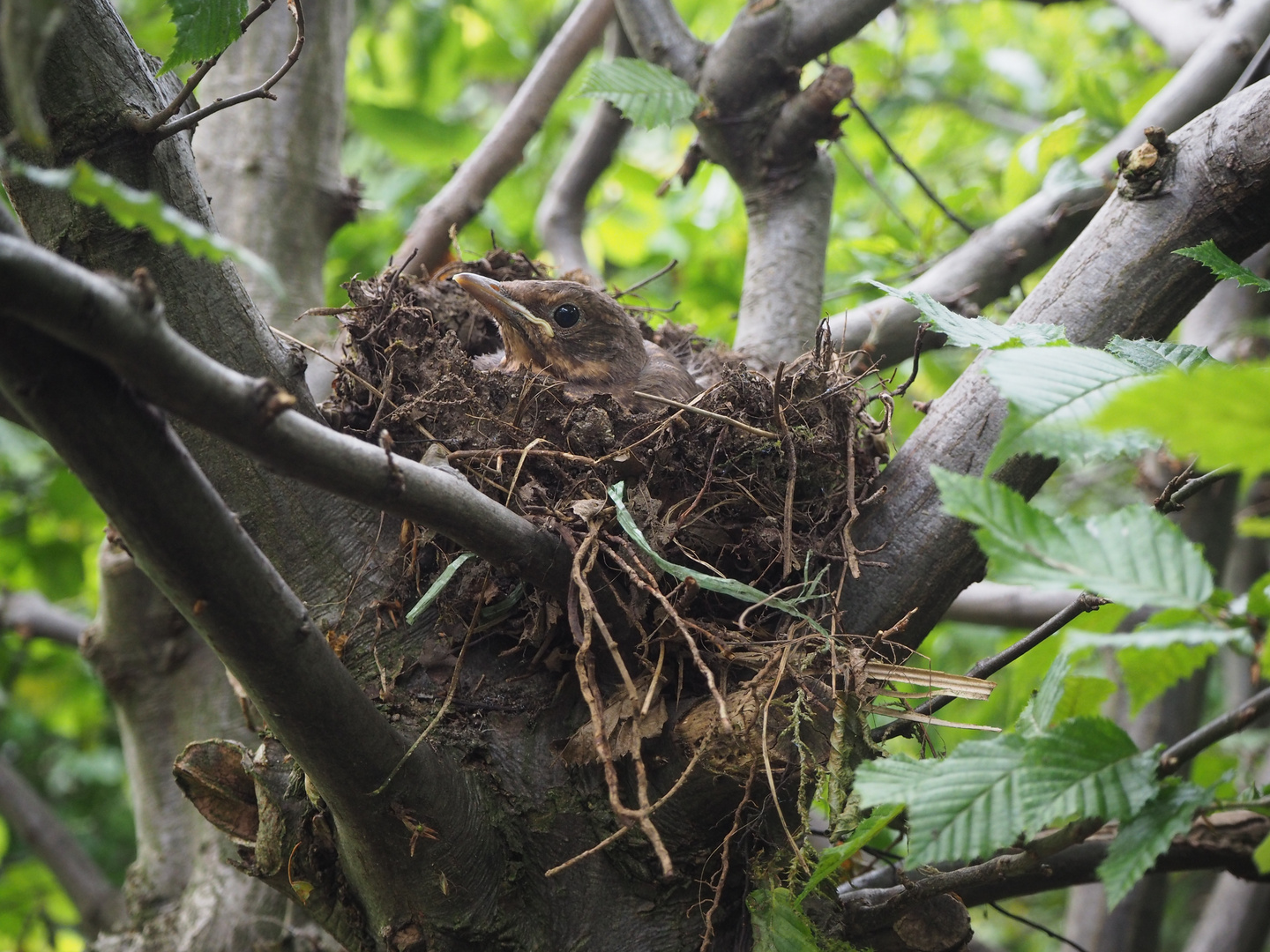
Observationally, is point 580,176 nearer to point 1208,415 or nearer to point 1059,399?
point 1059,399

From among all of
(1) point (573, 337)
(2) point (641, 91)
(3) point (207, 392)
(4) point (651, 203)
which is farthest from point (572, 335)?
(4) point (651, 203)

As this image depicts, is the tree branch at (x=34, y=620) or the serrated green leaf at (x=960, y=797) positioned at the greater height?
the tree branch at (x=34, y=620)

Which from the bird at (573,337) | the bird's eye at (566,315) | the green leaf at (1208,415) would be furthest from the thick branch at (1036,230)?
the green leaf at (1208,415)

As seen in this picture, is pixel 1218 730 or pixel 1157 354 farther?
pixel 1157 354

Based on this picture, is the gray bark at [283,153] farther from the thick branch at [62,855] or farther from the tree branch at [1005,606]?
the tree branch at [1005,606]

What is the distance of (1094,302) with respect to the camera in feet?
7.30

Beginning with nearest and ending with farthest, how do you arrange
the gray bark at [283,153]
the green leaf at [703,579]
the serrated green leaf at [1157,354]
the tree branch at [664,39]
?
the serrated green leaf at [1157,354] → the green leaf at [703,579] → the tree branch at [664,39] → the gray bark at [283,153]

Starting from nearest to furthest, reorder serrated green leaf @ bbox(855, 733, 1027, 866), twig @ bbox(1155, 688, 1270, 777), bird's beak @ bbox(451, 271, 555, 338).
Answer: serrated green leaf @ bbox(855, 733, 1027, 866)
twig @ bbox(1155, 688, 1270, 777)
bird's beak @ bbox(451, 271, 555, 338)

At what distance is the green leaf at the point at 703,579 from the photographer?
1.93 m

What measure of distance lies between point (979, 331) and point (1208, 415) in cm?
71

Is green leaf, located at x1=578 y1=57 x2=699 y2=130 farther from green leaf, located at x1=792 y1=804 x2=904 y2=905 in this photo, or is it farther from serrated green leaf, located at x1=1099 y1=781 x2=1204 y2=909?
serrated green leaf, located at x1=1099 y1=781 x2=1204 y2=909

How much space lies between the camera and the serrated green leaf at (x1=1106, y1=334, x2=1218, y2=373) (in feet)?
5.59

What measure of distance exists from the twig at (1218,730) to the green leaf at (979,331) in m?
0.61

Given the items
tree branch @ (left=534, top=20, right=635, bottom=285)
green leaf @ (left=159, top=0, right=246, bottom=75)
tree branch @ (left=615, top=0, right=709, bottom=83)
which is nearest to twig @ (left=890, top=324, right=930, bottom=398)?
green leaf @ (left=159, top=0, right=246, bottom=75)
